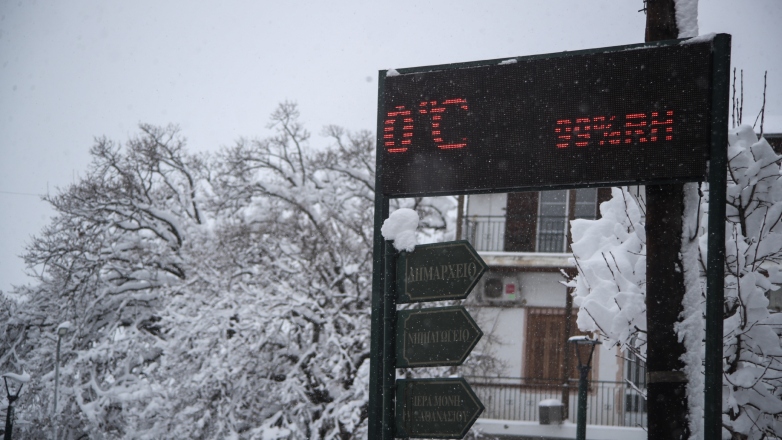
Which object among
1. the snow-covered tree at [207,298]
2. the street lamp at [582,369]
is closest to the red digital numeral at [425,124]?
the street lamp at [582,369]

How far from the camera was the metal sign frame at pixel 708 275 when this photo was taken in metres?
5.28

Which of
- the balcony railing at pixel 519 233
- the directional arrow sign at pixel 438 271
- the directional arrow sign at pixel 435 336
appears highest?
the balcony railing at pixel 519 233

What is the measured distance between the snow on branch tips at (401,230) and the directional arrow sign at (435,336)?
1.74ft

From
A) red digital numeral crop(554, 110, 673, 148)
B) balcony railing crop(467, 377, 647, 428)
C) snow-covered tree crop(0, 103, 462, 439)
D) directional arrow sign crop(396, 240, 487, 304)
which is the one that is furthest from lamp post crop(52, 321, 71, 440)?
red digital numeral crop(554, 110, 673, 148)

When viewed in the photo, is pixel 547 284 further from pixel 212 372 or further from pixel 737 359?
pixel 737 359

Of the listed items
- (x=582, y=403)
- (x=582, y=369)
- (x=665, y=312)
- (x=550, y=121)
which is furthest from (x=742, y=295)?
(x=582, y=403)

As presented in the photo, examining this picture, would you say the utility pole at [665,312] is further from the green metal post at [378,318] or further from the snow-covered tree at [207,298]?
the snow-covered tree at [207,298]

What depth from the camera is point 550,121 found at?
5953mm

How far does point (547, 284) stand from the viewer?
66.6ft

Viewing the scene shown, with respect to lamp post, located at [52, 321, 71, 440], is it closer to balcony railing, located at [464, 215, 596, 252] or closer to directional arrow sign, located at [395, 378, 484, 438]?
balcony railing, located at [464, 215, 596, 252]

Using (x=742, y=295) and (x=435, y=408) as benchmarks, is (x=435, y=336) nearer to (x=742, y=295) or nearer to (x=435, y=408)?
(x=435, y=408)

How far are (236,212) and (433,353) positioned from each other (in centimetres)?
1603

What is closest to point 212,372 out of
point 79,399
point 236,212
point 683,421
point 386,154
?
point 79,399

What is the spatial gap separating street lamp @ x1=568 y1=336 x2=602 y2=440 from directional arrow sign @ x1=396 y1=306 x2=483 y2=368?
19.9 feet
